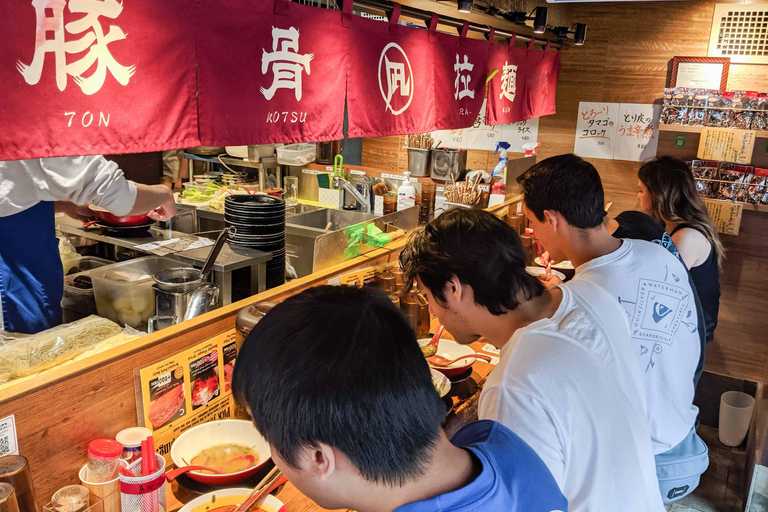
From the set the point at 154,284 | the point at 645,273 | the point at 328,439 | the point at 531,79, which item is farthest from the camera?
the point at 531,79

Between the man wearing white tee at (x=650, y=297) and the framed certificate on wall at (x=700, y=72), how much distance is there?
12.2ft

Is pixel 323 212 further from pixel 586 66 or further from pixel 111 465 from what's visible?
pixel 111 465

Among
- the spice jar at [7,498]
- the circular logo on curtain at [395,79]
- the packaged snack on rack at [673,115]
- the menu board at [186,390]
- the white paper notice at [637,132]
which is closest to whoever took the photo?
the spice jar at [7,498]

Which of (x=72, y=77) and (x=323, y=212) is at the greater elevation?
(x=72, y=77)

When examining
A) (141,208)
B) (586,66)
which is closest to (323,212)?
(141,208)

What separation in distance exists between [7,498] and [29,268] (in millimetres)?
1838

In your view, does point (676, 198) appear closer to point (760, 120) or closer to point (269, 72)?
point (760, 120)

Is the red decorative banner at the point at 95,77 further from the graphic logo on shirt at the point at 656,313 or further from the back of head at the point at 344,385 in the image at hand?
the graphic logo on shirt at the point at 656,313

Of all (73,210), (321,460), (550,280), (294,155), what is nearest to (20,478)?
(321,460)

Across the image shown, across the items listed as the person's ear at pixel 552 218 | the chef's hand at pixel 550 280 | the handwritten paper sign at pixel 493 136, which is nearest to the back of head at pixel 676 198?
the chef's hand at pixel 550 280

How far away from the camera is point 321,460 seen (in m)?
0.91

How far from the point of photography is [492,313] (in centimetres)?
174

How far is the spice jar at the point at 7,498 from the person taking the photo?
1377 millimetres

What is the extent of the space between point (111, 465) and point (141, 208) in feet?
5.60
